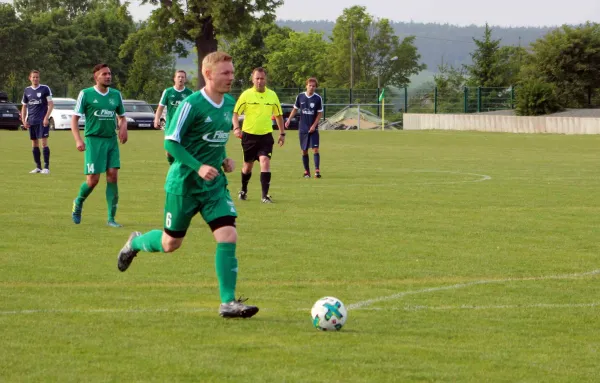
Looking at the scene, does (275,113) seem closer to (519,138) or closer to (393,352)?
(393,352)

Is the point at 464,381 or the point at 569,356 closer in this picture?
the point at 464,381

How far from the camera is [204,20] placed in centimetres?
7331

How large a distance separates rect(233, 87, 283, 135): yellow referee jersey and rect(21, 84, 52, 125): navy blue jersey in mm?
7233

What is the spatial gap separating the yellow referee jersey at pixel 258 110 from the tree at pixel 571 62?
40356mm

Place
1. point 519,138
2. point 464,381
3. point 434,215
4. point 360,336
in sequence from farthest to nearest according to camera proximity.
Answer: point 519,138 < point 434,215 < point 360,336 < point 464,381

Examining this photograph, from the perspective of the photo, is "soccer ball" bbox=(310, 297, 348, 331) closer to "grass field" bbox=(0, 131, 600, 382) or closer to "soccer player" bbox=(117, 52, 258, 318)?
"grass field" bbox=(0, 131, 600, 382)

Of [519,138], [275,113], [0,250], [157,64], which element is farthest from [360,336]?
[157,64]

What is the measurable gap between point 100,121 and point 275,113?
4.41 meters

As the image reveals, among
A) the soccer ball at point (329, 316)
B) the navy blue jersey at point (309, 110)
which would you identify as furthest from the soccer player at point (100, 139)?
the navy blue jersey at point (309, 110)

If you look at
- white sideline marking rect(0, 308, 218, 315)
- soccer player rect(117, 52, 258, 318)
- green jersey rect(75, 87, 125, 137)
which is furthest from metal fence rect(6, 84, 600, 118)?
white sideline marking rect(0, 308, 218, 315)

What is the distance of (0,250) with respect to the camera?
1078 centimetres

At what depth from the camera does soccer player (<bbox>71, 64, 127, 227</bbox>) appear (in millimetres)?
12992

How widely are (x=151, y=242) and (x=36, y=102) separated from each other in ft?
50.8

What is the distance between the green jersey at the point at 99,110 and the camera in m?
13.1
